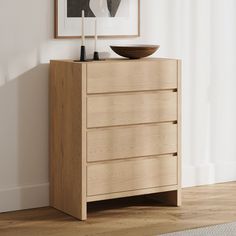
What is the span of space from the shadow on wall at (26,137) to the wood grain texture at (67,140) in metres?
0.06

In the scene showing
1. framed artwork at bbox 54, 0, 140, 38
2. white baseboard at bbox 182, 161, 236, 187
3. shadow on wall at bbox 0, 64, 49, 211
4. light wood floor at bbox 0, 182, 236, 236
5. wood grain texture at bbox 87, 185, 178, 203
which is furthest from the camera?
white baseboard at bbox 182, 161, 236, 187

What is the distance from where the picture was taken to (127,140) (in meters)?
4.45

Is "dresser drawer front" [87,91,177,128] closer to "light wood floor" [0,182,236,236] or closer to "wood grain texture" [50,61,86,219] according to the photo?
"wood grain texture" [50,61,86,219]

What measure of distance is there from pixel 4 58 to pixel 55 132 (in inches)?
22.0

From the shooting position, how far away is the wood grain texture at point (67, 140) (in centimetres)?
429

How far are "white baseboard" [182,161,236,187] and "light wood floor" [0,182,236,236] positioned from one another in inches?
10.2

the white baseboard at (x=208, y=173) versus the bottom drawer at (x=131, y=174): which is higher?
Result: the bottom drawer at (x=131, y=174)

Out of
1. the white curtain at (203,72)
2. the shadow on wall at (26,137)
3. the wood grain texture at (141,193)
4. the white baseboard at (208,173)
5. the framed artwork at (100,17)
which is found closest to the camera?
the wood grain texture at (141,193)

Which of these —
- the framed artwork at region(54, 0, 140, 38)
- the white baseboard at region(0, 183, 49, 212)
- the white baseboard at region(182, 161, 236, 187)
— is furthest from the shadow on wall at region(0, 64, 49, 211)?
the white baseboard at region(182, 161, 236, 187)

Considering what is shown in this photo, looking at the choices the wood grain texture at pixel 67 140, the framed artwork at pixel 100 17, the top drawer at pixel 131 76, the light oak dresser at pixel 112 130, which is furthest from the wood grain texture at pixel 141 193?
the framed artwork at pixel 100 17

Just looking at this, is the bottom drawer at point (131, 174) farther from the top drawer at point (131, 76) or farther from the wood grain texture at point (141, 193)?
the top drawer at point (131, 76)

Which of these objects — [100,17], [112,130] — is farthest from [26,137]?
[100,17]

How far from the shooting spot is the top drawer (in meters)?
4.27

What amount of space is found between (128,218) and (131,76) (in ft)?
2.83
